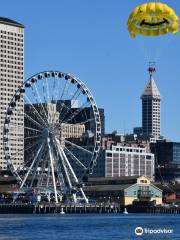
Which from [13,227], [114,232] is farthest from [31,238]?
[13,227]

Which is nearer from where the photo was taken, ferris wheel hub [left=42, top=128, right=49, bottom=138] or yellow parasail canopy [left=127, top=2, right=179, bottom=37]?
yellow parasail canopy [left=127, top=2, right=179, bottom=37]

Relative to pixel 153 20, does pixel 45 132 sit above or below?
below

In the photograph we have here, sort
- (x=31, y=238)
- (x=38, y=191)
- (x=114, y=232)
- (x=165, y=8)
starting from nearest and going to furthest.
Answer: (x=165, y=8)
(x=31, y=238)
(x=114, y=232)
(x=38, y=191)

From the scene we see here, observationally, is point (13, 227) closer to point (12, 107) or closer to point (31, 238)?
point (31, 238)

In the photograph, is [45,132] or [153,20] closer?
[153,20]

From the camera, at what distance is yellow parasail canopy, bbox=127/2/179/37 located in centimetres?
9281

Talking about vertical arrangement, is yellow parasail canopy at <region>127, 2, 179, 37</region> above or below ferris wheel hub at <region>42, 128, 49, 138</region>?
above

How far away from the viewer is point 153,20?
308ft

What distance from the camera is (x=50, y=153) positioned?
185750 millimetres

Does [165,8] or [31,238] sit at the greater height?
[165,8]

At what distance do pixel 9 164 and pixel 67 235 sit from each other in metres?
75.6

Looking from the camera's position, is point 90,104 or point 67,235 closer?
point 67,235

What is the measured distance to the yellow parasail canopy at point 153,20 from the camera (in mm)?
92812

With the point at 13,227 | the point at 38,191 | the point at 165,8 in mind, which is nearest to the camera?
the point at 165,8
